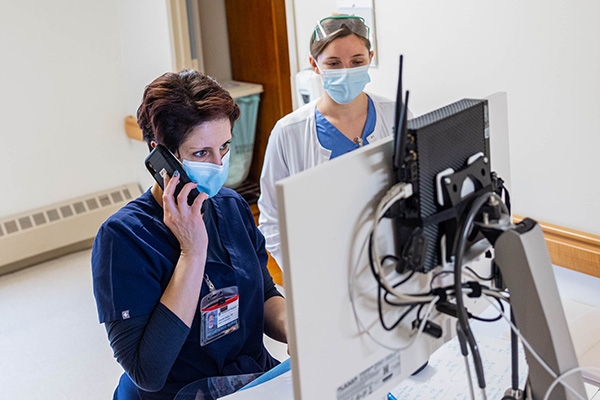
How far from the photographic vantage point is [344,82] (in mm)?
2061

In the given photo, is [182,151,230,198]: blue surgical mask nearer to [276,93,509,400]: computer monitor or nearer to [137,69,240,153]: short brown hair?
[137,69,240,153]: short brown hair

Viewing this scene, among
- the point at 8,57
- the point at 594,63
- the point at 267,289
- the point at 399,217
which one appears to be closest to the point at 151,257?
the point at 267,289

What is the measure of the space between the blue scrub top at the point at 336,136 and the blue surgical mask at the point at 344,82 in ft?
0.27

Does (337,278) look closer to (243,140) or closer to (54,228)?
(243,140)

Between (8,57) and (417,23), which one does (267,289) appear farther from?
(8,57)

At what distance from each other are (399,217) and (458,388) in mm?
633

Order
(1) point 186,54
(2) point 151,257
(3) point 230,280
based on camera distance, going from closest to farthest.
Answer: (2) point 151,257 < (3) point 230,280 < (1) point 186,54

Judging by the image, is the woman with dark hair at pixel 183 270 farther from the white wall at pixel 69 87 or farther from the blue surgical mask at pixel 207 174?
the white wall at pixel 69 87

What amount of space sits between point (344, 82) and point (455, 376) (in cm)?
99

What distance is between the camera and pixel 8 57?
11.3ft

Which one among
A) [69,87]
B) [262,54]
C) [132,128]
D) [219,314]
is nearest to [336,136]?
[219,314]

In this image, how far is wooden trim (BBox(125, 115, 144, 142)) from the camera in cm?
374

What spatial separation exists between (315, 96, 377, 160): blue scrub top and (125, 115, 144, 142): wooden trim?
75.3 inches

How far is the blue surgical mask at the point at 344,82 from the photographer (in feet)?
6.76
